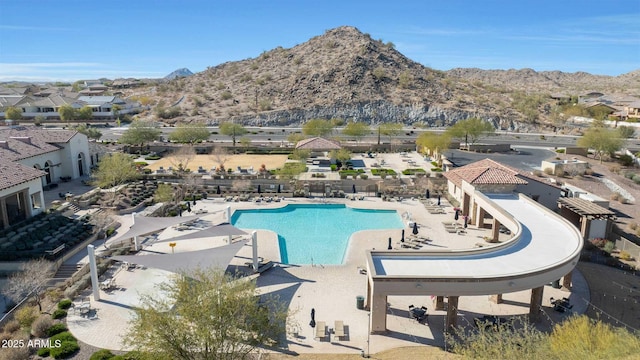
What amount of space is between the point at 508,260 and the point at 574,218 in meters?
15.1

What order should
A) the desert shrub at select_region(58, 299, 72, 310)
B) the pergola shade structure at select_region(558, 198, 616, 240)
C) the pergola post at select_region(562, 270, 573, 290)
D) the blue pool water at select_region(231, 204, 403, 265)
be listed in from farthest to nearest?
the blue pool water at select_region(231, 204, 403, 265), the pergola shade structure at select_region(558, 198, 616, 240), the pergola post at select_region(562, 270, 573, 290), the desert shrub at select_region(58, 299, 72, 310)

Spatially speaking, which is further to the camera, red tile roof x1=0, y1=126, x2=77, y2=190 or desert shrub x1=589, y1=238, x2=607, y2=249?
red tile roof x1=0, y1=126, x2=77, y2=190

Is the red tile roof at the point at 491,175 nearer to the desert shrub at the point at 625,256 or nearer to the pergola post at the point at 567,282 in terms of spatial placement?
the desert shrub at the point at 625,256

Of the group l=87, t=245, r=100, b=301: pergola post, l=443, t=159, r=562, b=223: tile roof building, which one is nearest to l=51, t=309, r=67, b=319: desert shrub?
l=87, t=245, r=100, b=301: pergola post

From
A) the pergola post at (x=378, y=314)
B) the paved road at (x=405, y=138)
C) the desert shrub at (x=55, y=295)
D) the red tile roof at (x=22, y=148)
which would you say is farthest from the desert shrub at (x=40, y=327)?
the paved road at (x=405, y=138)

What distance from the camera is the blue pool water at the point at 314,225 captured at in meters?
29.0

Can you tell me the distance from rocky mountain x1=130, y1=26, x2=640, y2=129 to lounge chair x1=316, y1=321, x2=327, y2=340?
7514cm

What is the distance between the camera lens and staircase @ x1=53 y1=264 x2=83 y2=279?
24922 millimetres

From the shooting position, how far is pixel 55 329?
62.7 ft

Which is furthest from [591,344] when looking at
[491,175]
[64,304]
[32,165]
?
[32,165]

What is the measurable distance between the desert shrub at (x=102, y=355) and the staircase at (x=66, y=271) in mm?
9541

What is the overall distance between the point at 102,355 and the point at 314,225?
19822mm

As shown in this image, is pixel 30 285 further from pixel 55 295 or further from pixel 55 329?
pixel 55 329

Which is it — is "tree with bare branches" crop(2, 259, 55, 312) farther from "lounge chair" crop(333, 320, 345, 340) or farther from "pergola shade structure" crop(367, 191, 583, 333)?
"pergola shade structure" crop(367, 191, 583, 333)
